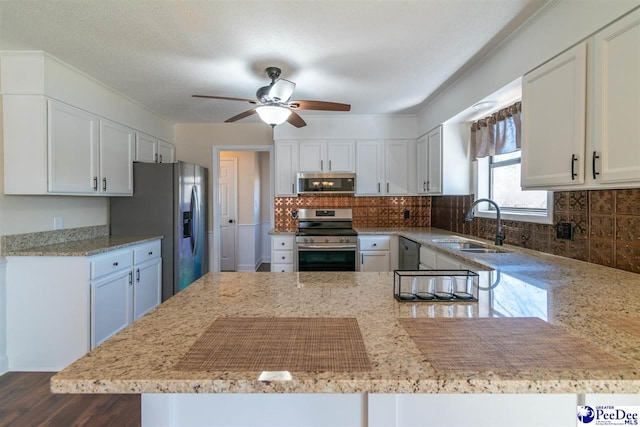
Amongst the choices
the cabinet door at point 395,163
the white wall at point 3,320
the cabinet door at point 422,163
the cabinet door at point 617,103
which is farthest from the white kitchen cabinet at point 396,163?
the white wall at point 3,320

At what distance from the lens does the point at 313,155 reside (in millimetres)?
4062

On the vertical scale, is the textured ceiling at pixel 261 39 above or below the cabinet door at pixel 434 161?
above

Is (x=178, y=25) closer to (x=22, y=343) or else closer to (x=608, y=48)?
(x=608, y=48)

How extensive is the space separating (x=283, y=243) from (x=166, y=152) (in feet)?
6.66

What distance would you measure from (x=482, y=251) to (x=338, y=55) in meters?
1.89

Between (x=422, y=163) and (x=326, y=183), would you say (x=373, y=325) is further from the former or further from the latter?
(x=422, y=163)

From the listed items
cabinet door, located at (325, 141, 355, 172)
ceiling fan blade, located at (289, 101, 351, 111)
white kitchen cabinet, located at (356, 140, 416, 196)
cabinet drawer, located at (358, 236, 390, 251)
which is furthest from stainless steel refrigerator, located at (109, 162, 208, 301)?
white kitchen cabinet, located at (356, 140, 416, 196)

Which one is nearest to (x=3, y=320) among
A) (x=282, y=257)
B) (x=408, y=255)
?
(x=282, y=257)

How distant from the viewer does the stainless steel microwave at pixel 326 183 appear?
13.0 ft

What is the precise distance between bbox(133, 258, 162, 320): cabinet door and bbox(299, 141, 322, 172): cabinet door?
6.77 ft

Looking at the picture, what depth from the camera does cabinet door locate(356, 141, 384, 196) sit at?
4.08 metres

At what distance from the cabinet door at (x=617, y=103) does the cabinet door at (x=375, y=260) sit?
2403mm

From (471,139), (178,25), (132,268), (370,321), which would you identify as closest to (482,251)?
(471,139)

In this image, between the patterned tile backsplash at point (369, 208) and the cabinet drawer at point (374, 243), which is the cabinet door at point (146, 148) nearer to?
the patterned tile backsplash at point (369, 208)
